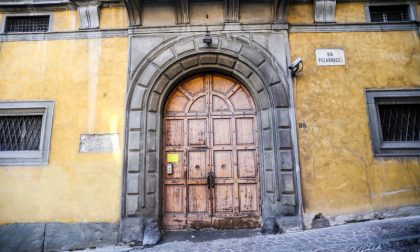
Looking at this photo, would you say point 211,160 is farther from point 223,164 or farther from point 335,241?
point 335,241

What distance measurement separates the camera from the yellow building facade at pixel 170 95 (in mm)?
5336

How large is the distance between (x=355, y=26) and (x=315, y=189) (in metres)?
3.75

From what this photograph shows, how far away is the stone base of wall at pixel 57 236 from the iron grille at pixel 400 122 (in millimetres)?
5988

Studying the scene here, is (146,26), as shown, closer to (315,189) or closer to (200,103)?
(200,103)

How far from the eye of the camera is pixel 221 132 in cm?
585

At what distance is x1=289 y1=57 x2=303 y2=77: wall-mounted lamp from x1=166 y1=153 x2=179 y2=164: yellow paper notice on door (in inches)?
120

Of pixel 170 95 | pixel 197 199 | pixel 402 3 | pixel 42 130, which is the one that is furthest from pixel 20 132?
pixel 402 3

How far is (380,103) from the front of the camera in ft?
19.0

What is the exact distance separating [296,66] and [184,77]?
2.43 m

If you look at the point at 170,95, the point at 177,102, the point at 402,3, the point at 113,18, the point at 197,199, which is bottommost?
the point at 197,199

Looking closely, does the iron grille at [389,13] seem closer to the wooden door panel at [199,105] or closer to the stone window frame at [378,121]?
the stone window frame at [378,121]

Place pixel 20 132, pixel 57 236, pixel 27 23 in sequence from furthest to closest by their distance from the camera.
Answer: pixel 27 23 < pixel 20 132 < pixel 57 236

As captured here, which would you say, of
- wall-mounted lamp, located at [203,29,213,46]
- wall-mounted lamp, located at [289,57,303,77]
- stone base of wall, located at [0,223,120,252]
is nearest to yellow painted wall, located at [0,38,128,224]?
stone base of wall, located at [0,223,120,252]

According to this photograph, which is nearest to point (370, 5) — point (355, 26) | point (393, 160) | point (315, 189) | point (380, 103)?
point (355, 26)
